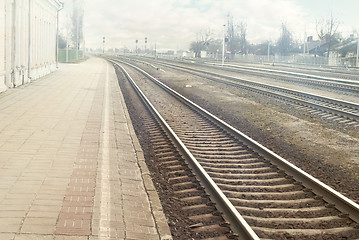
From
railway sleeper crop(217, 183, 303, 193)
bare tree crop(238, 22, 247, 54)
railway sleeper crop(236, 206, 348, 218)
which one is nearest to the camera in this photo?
railway sleeper crop(236, 206, 348, 218)

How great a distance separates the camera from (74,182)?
6.44 meters

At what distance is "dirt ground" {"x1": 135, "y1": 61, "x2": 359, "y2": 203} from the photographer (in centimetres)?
790

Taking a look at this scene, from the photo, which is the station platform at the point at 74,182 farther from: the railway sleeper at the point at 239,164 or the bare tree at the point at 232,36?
the bare tree at the point at 232,36

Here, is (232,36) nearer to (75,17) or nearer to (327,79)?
(75,17)

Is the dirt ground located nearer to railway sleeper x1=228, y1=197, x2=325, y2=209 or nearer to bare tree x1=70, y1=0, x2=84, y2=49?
railway sleeper x1=228, y1=197, x2=325, y2=209

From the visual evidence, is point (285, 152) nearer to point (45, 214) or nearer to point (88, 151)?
point (88, 151)

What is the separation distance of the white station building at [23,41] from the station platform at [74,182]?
293 inches

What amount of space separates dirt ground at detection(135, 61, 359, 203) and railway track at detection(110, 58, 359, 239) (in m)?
0.51

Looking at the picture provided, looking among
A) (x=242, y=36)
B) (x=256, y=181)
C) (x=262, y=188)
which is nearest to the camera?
(x=262, y=188)

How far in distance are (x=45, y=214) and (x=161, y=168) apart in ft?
11.2

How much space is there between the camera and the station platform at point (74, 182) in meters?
4.86

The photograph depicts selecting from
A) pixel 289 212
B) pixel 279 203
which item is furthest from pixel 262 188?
pixel 289 212

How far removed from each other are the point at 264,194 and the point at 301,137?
5031 millimetres

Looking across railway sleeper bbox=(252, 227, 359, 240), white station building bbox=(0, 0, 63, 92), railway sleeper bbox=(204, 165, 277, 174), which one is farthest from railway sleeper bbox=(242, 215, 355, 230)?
white station building bbox=(0, 0, 63, 92)
